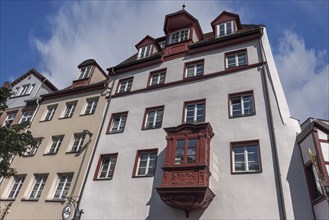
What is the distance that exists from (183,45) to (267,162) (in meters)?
11.4

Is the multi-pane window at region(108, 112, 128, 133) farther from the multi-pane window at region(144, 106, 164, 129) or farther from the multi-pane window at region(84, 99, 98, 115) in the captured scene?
the multi-pane window at region(84, 99, 98, 115)

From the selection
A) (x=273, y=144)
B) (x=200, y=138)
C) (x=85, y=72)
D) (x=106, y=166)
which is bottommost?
(x=106, y=166)

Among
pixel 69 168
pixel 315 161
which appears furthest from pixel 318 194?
pixel 69 168

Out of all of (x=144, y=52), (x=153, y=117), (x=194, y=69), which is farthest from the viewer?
(x=144, y=52)

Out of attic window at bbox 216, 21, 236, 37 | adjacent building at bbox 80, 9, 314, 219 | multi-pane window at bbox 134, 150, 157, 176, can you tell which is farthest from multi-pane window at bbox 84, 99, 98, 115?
attic window at bbox 216, 21, 236, 37

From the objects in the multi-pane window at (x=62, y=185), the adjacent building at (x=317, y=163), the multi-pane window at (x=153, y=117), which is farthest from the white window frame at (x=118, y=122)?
the adjacent building at (x=317, y=163)

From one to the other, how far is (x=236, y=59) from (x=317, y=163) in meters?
8.73

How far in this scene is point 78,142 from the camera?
1994 centimetres

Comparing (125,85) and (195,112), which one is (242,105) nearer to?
(195,112)

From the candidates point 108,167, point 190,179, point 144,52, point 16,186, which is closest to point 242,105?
point 190,179

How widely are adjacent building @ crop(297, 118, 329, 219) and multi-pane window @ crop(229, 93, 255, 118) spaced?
9.67 feet

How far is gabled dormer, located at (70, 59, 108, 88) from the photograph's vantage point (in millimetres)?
24547

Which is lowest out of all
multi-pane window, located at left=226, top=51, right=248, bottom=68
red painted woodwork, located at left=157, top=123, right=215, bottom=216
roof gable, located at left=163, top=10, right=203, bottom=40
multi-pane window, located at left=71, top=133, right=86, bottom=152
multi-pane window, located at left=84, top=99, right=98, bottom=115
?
red painted woodwork, located at left=157, top=123, right=215, bottom=216

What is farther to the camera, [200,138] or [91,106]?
[91,106]
